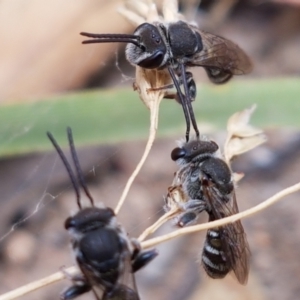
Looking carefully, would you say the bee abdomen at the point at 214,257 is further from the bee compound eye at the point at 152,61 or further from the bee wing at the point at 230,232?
the bee compound eye at the point at 152,61

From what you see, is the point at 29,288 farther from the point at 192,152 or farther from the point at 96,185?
the point at 96,185

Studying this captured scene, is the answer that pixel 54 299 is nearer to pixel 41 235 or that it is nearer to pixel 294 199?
pixel 41 235

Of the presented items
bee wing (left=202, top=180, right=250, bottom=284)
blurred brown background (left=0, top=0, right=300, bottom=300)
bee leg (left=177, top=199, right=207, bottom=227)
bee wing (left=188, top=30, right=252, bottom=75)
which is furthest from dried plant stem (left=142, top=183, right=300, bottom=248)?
blurred brown background (left=0, top=0, right=300, bottom=300)

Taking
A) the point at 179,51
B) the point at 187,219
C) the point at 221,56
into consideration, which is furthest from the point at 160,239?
the point at 221,56

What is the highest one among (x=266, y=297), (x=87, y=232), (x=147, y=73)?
(x=147, y=73)

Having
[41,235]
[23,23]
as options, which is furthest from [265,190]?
[23,23]
